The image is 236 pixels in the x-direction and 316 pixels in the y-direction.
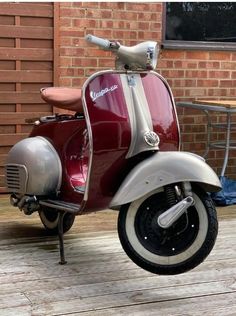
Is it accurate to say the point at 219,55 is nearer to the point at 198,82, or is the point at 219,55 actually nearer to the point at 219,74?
the point at 219,74

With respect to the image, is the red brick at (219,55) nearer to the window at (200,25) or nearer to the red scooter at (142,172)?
the window at (200,25)

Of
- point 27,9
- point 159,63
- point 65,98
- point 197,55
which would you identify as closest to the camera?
point 65,98

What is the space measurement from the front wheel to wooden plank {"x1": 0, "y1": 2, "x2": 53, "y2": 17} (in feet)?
8.88

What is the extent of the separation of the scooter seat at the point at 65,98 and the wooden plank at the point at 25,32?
167cm

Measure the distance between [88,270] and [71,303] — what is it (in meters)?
0.50

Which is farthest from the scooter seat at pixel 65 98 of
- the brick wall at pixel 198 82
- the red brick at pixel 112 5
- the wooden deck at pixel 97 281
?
the brick wall at pixel 198 82

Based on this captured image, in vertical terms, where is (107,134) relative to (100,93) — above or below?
below

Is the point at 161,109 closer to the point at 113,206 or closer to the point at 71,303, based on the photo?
the point at 113,206

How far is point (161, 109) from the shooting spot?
332 centimetres

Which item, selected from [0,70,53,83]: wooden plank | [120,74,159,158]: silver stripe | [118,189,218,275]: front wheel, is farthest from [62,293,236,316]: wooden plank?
[0,70,53,83]: wooden plank

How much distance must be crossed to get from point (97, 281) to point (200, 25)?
349cm

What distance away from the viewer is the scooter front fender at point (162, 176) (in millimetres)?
3008

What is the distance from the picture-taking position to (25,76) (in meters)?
5.27

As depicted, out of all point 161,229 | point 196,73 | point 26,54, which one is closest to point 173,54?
point 196,73
